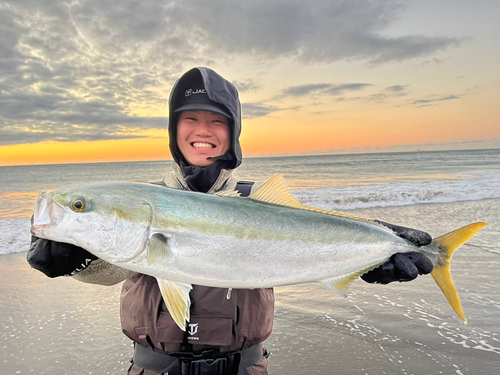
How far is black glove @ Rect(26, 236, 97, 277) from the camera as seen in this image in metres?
2.26

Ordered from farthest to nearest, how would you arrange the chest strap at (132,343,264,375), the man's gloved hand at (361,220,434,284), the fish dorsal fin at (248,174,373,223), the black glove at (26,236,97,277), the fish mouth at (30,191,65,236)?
the man's gloved hand at (361,220,434,284)
the chest strap at (132,343,264,375)
the fish dorsal fin at (248,174,373,223)
the black glove at (26,236,97,277)
the fish mouth at (30,191,65,236)

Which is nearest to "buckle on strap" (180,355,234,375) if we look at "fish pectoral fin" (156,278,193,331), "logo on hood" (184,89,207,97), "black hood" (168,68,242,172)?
"fish pectoral fin" (156,278,193,331)

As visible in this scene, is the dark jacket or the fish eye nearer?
the fish eye

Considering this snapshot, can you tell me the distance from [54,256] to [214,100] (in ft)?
6.47

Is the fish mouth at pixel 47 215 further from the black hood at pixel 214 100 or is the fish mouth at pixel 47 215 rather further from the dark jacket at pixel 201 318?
the black hood at pixel 214 100

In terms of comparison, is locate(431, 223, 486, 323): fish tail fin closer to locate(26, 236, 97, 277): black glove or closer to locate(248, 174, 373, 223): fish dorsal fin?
locate(248, 174, 373, 223): fish dorsal fin

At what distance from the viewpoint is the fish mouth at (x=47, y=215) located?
6.51 ft

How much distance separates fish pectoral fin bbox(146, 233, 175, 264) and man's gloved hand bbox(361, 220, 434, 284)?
71.1 inches

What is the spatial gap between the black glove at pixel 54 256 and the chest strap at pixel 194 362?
0.90m

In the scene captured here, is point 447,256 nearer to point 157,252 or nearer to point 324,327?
point 157,252

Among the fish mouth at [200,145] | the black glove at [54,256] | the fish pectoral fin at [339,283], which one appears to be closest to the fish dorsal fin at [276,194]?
the fish pectoral fin at [339,283]

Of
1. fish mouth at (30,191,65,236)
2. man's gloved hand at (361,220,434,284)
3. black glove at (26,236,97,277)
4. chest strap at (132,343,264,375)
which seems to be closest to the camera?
fish mouth at (30,191,65,236)

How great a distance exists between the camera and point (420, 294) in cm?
572

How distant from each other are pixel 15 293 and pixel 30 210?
11.9 meters
